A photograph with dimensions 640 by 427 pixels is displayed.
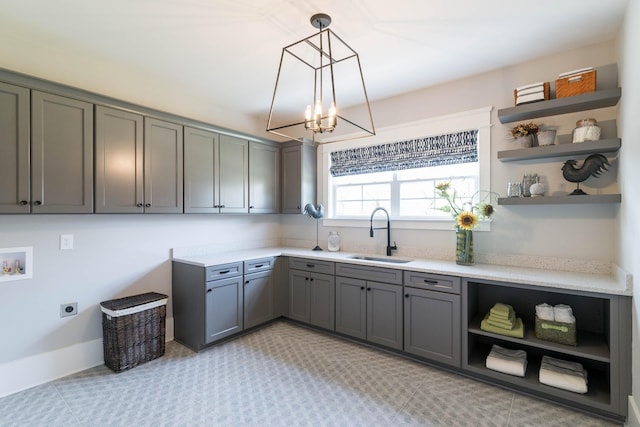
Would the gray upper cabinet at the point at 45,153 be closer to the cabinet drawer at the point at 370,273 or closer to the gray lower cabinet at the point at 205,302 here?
the gray lower cabinet at the point at 205,302

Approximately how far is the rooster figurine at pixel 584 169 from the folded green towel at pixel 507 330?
45.1 inches

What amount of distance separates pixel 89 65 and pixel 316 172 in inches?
104

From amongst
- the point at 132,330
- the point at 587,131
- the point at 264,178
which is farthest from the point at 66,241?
the point at 587,131

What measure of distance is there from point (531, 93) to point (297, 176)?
2609 mm

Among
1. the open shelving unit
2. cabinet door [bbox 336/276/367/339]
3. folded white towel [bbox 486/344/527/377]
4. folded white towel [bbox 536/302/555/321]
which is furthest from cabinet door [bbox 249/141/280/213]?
folded white towel [bbox 536/302/555/321]

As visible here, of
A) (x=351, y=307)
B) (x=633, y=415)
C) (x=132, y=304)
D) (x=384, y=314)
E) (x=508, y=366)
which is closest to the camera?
(x=633, y=415)

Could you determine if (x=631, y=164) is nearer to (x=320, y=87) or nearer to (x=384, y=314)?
(x=384, y=314)

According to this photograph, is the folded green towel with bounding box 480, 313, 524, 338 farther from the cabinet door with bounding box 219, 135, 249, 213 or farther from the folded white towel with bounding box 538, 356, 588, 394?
the cabinet door with bounding box 219, 135, 249, 213

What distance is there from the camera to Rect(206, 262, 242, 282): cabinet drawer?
307cm

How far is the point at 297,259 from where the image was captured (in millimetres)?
3721

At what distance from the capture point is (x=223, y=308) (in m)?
3.19

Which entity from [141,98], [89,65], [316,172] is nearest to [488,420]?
[316,172]

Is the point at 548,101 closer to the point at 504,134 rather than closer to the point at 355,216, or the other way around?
the point at 504,134

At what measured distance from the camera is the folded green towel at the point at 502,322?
96.7 inches
